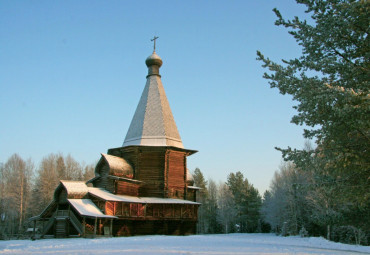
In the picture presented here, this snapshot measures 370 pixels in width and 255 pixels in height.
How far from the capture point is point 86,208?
2305cm

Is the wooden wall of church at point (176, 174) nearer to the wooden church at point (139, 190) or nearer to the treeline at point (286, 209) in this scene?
the wooden church at point (139, 190)

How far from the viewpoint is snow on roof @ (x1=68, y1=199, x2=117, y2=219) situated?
22.1 metres

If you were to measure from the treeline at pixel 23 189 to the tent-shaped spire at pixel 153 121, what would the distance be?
62.3ft

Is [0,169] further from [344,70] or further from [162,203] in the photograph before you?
[344,70]

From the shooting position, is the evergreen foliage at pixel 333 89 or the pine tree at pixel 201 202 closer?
the evergreen foliage at pixel 333 89

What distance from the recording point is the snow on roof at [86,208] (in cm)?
2208

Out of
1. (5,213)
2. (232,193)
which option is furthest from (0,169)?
(232,193)

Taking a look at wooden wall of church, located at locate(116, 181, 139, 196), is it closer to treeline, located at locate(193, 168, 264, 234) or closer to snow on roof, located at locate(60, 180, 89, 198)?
snow on roof, located at locate(60, 180, 89, 198)

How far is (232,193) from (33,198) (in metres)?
31.9

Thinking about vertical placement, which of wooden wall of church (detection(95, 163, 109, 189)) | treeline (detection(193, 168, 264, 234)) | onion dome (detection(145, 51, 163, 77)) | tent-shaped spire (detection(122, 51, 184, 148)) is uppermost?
onion dome (detection(145, 51, 163, 77))

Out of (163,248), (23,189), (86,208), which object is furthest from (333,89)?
(23,189)

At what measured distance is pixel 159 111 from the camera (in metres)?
30.3

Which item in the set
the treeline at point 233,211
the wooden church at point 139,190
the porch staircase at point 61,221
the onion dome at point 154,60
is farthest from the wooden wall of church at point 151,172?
the treeline at point 233,211

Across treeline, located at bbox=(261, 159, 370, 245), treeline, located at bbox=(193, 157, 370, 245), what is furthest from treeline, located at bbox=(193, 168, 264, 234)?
treeline, located at bbox=(261, 159, 370, 245)
